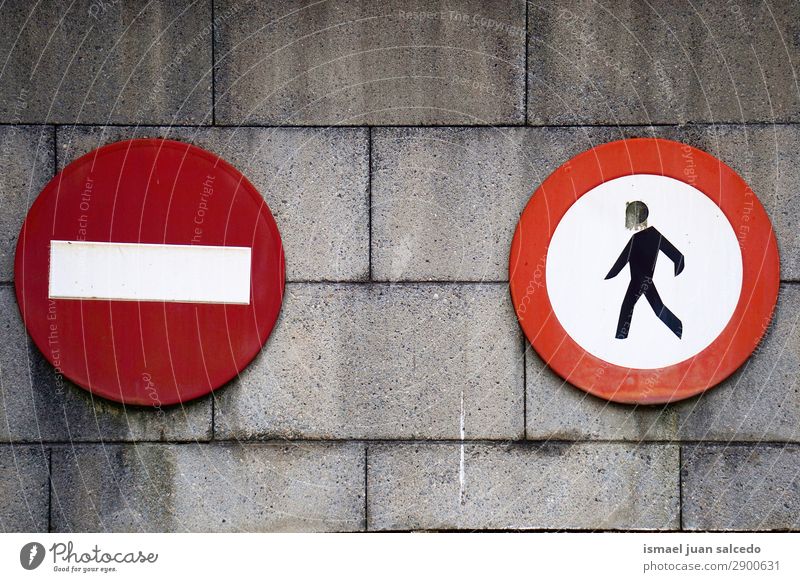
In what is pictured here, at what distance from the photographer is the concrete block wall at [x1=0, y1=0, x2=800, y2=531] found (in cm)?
455

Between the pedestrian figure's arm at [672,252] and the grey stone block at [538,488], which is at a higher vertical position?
the pedestrian figure's arm at [672,252]

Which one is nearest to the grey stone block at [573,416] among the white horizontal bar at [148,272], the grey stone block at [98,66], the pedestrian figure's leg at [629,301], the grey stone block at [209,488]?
the pedestrian figure's leg at [629,301]

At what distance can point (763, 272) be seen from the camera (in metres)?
4.52

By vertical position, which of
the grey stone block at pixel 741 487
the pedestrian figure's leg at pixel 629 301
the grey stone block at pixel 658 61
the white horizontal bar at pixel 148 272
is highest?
the grey stone block at pixel 658 61

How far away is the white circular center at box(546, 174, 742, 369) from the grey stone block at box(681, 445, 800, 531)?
0.68m

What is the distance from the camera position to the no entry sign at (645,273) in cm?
451

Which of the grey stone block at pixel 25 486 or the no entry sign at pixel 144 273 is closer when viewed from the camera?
the no entry sign at pixel 144 273

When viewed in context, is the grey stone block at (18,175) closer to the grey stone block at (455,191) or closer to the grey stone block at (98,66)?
Answer: the grey stone block at (98,66)

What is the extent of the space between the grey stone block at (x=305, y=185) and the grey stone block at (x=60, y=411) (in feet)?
3.32

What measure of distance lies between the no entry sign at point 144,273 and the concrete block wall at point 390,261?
16cm

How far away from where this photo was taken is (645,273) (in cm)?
452

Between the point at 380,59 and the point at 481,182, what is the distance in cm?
94
